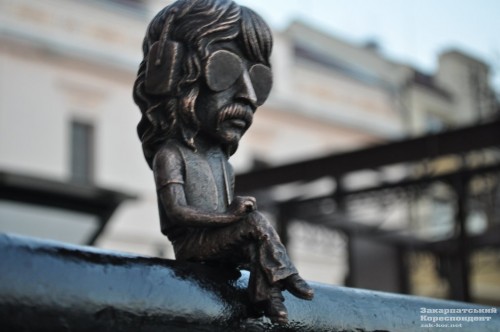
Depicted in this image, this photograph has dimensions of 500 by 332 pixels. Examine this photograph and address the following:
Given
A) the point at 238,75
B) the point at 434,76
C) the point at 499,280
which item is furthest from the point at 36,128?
the point at 238,75

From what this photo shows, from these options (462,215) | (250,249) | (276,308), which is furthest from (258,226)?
(462,215)

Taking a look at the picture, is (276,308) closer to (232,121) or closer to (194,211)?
(194,211)

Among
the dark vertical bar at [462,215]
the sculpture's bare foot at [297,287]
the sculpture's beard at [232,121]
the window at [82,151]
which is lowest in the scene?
the sculpture's bare foot at [297,287]

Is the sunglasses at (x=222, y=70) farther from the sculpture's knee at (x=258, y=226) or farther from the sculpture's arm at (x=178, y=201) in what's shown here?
the sculpture's knee at (x=258, y=226)

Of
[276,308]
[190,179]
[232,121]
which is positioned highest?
[232,121]

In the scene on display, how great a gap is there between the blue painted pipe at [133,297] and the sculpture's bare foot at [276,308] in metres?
0.07

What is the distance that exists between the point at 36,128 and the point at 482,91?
12.4 metres

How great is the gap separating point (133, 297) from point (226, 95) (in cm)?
53

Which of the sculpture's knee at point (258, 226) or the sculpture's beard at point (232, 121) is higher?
the sculpture's beard at point (232, 121)

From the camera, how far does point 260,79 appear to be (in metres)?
2.00

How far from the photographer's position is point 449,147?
1245cm

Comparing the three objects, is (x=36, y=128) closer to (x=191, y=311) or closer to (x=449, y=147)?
(x=449, y=147)

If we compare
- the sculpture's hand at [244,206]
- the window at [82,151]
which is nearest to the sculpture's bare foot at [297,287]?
the sculpture's hand at [244,206]

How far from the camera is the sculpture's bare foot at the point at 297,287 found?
1679 millimetres
